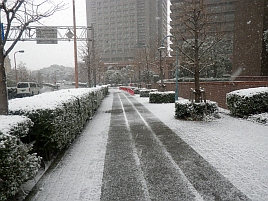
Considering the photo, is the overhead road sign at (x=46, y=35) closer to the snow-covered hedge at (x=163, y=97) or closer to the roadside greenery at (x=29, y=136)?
the snow-covered hedge at (x=163, y=97)

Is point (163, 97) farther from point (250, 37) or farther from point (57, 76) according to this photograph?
point (57, 76)

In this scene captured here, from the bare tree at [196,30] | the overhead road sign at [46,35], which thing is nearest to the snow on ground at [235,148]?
the bare tree at [196,30]

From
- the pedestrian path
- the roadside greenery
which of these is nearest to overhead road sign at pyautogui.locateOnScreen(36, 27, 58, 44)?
the roadside greenery

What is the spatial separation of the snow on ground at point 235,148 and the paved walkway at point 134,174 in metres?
0.17

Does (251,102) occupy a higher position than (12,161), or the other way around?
(251,102)

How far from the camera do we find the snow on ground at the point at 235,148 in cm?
368

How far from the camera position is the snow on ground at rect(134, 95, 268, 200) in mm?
3677

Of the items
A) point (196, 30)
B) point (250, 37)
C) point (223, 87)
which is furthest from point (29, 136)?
point (250, 37)

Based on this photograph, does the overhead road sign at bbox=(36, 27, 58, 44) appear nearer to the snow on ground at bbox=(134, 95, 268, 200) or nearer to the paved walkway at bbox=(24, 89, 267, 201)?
the snow on ground at bbox=(134, 95, 268, 200)

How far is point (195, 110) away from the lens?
30.2ft

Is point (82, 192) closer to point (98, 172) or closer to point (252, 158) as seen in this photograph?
point (98, 172)

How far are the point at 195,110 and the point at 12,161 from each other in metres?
7.79

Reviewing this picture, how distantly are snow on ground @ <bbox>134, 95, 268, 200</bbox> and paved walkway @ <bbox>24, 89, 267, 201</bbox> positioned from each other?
0.17m

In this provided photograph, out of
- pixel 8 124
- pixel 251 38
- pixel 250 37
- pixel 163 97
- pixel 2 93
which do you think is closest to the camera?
pixel 8 124
